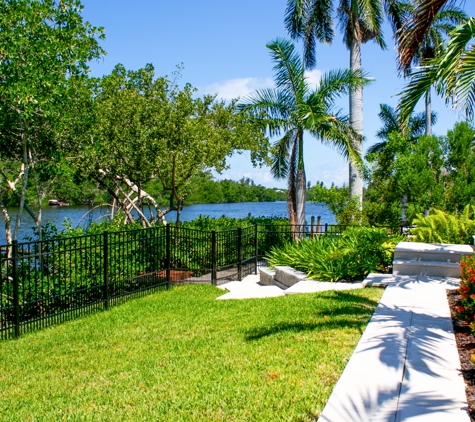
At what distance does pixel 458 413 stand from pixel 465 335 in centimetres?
207

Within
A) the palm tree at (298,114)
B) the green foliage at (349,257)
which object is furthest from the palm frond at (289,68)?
the green foliage at (349,257)

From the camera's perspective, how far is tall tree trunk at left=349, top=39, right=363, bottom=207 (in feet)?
60.1

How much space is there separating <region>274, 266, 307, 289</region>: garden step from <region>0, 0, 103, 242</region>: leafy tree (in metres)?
5.73

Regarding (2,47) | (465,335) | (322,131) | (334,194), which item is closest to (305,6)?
(322,131)

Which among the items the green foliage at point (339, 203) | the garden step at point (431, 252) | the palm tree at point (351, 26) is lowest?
the garden step at point (431, 252)

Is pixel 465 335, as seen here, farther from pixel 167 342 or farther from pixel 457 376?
pixel 167 342

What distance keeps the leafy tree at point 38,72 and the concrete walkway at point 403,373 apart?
713cm

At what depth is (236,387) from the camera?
4.14 m

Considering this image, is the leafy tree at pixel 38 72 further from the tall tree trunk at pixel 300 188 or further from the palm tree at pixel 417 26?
the tall tree trunk at pixel 300 188

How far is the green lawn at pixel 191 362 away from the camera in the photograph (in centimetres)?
383

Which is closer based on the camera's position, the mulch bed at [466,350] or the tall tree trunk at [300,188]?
the mulch bed at [466,350]

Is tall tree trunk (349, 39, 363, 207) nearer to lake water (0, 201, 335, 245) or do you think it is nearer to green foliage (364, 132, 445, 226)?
green foliage (364, 132, 445, 226)

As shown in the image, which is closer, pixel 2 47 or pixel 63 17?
pixel 2 47

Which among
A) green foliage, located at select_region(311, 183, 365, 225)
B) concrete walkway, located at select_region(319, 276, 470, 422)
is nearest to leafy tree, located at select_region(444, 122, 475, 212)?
green foliage, located at select_region(311, 183, 365, 225)
